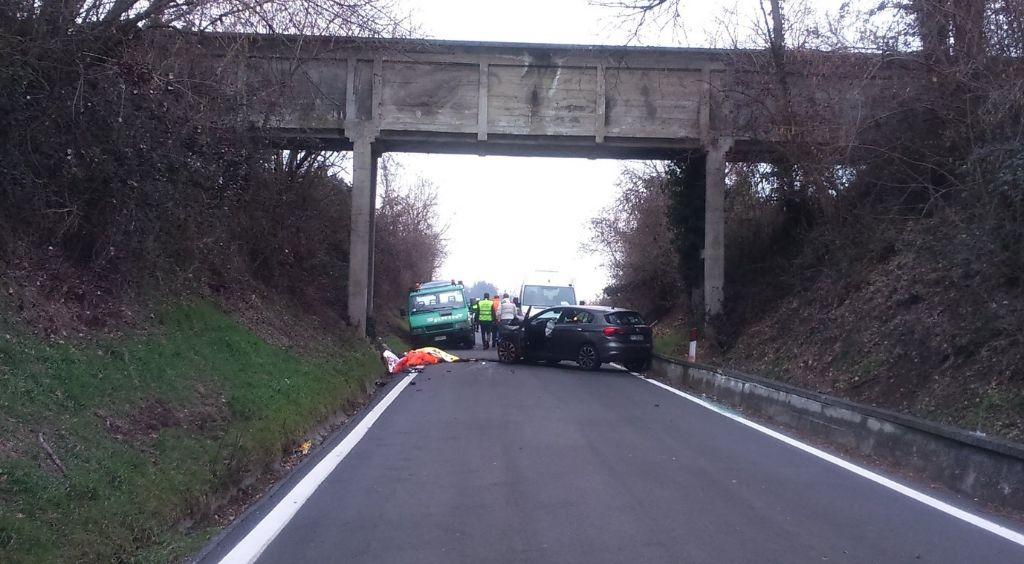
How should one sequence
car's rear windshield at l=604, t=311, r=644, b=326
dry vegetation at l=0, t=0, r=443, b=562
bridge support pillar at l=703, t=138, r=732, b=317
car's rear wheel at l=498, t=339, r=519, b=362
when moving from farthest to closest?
car's rear wheel at l=498, t=339, r=519, b=362 → bridge support pillar at l=703, t=138, r=732, b=317 → car's rear windshield at l=604, t=311, r=644, b=326 → dry vegetation at l=0, t=0, r=443, b=562

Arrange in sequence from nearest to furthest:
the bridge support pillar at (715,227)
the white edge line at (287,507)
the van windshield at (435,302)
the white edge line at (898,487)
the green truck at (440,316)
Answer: the white edge line at (287,507), the white edge line at (898,487), the bridge support pillar at (715,227), the green truck at (440,316), the van windshield at (435,302)

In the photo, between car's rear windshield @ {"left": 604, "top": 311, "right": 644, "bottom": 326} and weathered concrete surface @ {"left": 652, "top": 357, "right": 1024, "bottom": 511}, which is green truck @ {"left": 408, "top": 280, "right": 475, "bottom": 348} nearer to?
car's rear windshield @ {"left": 604, "top": 311, "right": 644, "bottom": 326}

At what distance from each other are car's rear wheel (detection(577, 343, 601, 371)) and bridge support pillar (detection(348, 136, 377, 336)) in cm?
543

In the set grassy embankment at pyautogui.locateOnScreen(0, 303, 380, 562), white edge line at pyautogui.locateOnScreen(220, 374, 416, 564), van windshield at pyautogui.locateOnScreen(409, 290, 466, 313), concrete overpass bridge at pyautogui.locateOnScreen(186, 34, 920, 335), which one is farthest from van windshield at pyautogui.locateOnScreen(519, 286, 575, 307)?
white edge line at pyautogui.locateOnScreen(220, 374, 416, 564)

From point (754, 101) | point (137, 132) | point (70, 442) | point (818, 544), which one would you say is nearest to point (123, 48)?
point (137, 132)

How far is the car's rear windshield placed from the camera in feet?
72.7

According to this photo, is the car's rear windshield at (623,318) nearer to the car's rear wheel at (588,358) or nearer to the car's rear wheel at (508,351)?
the car's rear wheel at (588,358)

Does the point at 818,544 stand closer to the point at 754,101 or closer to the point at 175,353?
the point at 175,353

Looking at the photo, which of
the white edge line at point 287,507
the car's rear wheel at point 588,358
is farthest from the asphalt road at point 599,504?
the car's rear wheel at point 588,358

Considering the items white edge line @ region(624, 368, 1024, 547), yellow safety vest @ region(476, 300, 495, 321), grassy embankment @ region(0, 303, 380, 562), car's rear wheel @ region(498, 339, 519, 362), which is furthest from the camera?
yellow safety vest @ region(476, 300, 495, 321)

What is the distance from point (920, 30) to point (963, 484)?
30.0ft

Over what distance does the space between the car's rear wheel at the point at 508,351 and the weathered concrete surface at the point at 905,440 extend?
29.1 ft

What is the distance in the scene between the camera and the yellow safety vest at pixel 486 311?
1236 inches

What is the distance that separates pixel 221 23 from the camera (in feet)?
42.4
